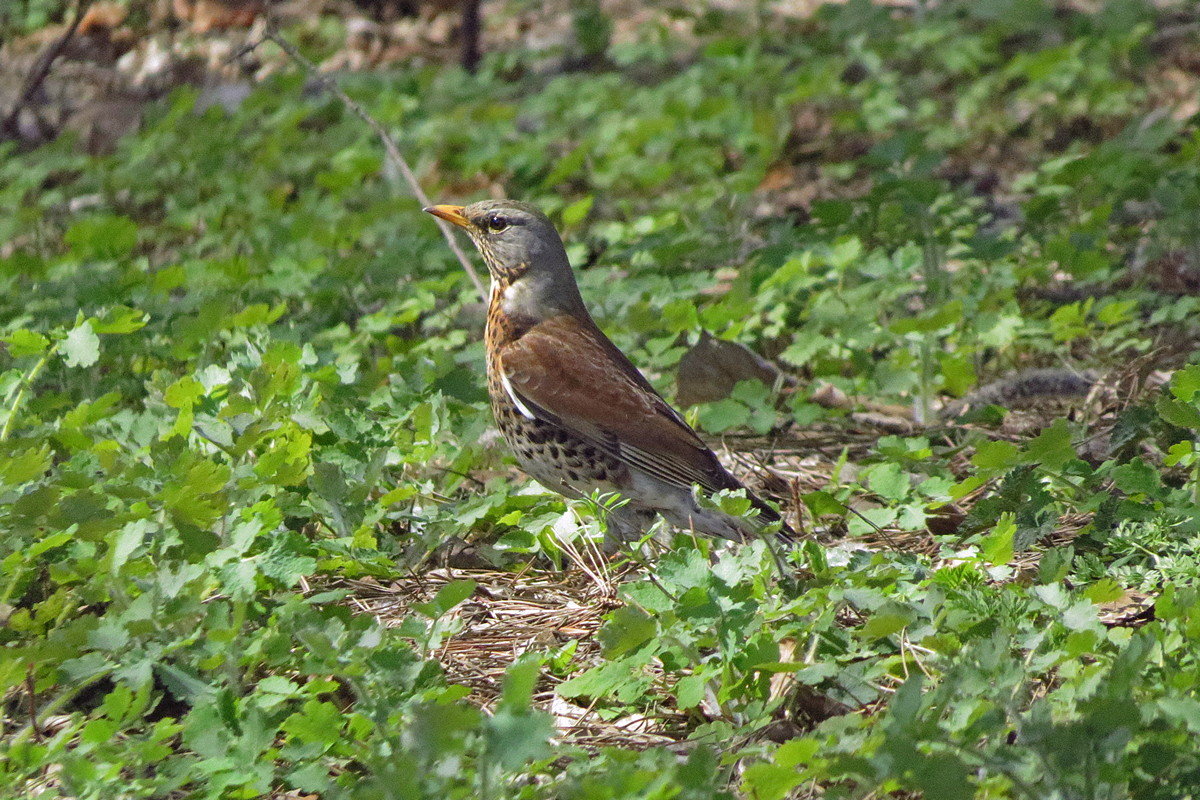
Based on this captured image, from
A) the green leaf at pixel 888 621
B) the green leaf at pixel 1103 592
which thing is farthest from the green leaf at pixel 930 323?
the green leaf at pixel 888 621

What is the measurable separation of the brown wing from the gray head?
26 centimetres

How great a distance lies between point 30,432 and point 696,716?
2.16 metres

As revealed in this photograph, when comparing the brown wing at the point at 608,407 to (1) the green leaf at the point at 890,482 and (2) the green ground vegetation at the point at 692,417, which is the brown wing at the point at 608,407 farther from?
(1) the green leaf at the point at 890,482

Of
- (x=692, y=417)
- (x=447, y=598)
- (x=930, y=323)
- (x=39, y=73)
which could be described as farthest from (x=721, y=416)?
(x=39, y=73)

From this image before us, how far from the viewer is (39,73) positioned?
7.17 meters

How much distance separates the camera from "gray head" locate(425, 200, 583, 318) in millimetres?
4395

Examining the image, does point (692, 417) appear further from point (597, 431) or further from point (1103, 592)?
point (1103, 592)

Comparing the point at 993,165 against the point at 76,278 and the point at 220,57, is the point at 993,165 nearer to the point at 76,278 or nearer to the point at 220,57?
the point at 76,278

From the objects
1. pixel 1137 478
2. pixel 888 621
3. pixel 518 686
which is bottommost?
pixel 1137 478

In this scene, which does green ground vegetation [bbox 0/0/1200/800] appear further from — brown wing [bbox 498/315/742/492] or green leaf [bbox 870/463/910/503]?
brown wing [bbox 498/315/742/492]

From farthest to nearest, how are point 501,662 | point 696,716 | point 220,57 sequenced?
point 220,57, point 501,662, point 696,716

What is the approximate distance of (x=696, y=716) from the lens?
2.89 m

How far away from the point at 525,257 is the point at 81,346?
4.50 ft

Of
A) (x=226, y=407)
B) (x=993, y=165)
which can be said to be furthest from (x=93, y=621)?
(x=993, y=165)
